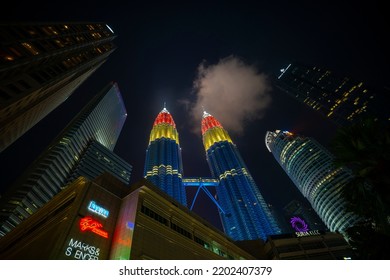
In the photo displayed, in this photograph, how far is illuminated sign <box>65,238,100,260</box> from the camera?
2197cm

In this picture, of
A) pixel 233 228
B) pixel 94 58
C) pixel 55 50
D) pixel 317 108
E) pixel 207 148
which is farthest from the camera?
pixel 207 148

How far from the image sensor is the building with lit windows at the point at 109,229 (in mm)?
23750

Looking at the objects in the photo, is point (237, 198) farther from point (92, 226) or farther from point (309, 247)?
point (92, 226)

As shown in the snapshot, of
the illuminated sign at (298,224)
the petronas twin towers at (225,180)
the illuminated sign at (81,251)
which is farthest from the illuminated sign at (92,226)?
the petronas twin towers at (225,180)

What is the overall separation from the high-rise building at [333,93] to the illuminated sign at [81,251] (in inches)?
2979

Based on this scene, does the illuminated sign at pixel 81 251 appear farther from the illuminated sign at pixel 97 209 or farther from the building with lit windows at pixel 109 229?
the illuminated sign at pixel 97 209

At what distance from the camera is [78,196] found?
90.2 ft

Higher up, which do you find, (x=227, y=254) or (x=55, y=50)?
(x=55, y=50)

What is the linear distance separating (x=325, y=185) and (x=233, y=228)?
2255 inches

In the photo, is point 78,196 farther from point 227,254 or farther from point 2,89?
point 2,89

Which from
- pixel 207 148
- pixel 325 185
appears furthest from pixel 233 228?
pixel 207 148

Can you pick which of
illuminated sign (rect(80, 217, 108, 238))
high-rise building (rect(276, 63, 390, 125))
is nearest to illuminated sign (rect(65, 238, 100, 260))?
illuminated sign (rect(80, 217, 108, 238))

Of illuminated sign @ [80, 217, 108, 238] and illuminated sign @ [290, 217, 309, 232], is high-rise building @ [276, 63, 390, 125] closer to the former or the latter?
illuminated sign @ [290, 217, 309, 232]

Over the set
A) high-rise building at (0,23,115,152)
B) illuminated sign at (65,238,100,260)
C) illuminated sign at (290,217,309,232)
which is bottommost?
illuminated sign at (65,238,100,260)
